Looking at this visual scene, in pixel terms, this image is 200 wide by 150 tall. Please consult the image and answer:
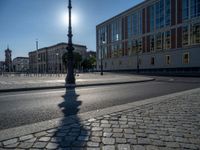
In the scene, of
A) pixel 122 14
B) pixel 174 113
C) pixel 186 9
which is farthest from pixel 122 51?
pixel 174 113

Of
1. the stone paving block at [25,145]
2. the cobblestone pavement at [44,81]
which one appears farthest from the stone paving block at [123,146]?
the cobblestone pavement at [44,81]

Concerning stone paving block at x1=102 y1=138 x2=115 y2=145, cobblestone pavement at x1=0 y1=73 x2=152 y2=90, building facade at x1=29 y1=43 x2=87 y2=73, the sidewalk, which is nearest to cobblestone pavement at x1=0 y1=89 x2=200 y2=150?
stone paving block at x1=102 y1=138 x2=115 y2=145

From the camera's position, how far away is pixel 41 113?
6082mm

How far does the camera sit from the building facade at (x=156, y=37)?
150 feet

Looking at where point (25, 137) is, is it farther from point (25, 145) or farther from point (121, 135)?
point (121, 135)

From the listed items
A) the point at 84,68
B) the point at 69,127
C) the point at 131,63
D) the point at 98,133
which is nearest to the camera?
the point at 98,133

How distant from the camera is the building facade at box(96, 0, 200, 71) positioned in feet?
150

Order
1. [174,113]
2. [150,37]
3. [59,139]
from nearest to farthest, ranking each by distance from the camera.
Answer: [59,139] → [174,113] → [150,37]

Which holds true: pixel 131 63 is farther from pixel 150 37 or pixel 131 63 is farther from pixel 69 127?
pixel 69 127

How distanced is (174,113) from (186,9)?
47.0 metres

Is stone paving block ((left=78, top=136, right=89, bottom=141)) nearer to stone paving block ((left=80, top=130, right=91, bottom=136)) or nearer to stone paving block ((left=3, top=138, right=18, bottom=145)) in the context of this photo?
stone paving block ((left=80, top=130, right=91, bottom=136))

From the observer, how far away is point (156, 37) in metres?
55.0

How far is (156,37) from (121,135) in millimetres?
54539

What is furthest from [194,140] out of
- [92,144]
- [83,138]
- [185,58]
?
[185,58]
